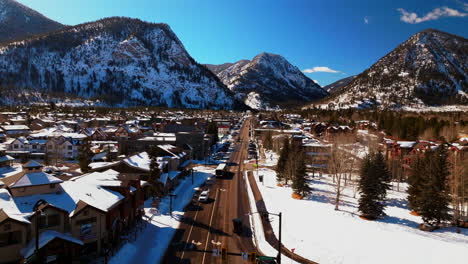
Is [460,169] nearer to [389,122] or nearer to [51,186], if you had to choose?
[51,186]

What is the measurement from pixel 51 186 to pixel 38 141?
67581mm

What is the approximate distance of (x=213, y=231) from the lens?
108ft

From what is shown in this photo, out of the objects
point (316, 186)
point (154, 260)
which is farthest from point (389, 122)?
point (154, 260)

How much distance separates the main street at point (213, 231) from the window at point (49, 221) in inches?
397

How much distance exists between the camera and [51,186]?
88.6 feet

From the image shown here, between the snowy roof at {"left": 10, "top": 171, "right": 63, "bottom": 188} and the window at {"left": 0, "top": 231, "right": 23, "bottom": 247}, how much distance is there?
516 centimetres

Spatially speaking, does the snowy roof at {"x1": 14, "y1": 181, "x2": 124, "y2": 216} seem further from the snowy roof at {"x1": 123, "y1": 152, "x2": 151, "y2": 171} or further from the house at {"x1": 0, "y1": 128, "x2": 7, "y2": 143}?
the house at {"x1": 0, "y1": 128, "x2": 7, "y2": 143}

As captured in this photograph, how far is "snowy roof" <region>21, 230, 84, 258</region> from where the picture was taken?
843 inches

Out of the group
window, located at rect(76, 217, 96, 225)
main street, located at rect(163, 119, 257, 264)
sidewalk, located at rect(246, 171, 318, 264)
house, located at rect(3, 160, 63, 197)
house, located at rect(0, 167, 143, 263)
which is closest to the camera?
house, located at rect(0, 167, 143, 263)

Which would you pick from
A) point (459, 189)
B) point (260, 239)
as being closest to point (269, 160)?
point (459, 189)

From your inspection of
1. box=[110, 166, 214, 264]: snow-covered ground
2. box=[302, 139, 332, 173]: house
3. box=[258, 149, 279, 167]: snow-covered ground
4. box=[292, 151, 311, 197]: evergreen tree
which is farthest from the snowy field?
box=[258, 149, 279, 167]: snow-covered ground

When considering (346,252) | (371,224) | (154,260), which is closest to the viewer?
(154,260)

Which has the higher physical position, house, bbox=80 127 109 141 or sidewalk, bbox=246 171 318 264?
house, bbox=80 127 109 141

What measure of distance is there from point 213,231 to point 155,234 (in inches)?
261
